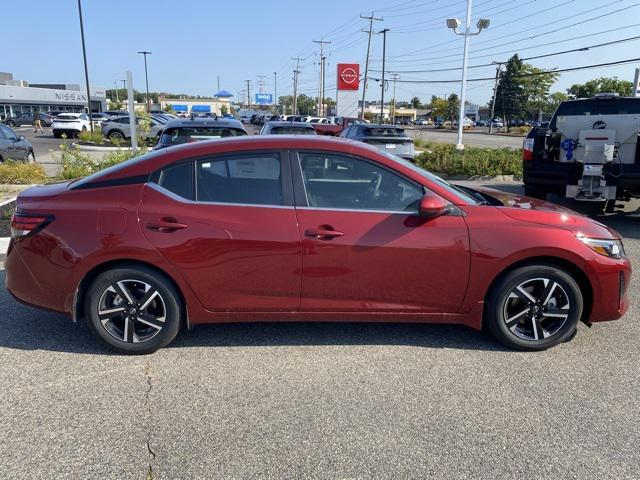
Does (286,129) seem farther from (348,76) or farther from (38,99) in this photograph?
(38,99)

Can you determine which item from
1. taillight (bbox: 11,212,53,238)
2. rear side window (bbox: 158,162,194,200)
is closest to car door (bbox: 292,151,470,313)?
rear side window (bbox: 158,162,194,200)

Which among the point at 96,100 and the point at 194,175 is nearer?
the point at 194,175

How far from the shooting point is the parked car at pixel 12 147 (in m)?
13.6

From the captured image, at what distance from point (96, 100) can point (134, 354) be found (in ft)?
314

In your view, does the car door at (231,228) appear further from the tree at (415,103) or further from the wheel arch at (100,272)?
the tree at (415,103)

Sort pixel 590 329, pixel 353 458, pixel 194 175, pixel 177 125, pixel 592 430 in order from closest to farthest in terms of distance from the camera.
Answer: pixel 353 458 < pixel 592 430 < pixel 194 175 < pixel 590 329 < pixel 177 125

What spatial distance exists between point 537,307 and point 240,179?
244 cm

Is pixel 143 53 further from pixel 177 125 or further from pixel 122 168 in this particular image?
pixel 122 168

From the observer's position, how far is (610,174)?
792 centimetres

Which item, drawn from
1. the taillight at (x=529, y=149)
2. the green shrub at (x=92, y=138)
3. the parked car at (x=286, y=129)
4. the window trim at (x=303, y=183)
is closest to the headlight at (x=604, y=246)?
the window trim at (x=303, y=183)

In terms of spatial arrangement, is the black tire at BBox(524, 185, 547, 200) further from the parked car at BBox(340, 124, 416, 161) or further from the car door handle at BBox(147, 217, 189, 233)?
the car door handle at BBox(147, 217, 189, 233)

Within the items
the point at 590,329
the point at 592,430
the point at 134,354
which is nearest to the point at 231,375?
the point at 134,354

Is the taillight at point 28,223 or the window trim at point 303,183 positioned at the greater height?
the window trim at point 303,183

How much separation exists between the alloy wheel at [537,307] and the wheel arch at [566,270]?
13 cm
